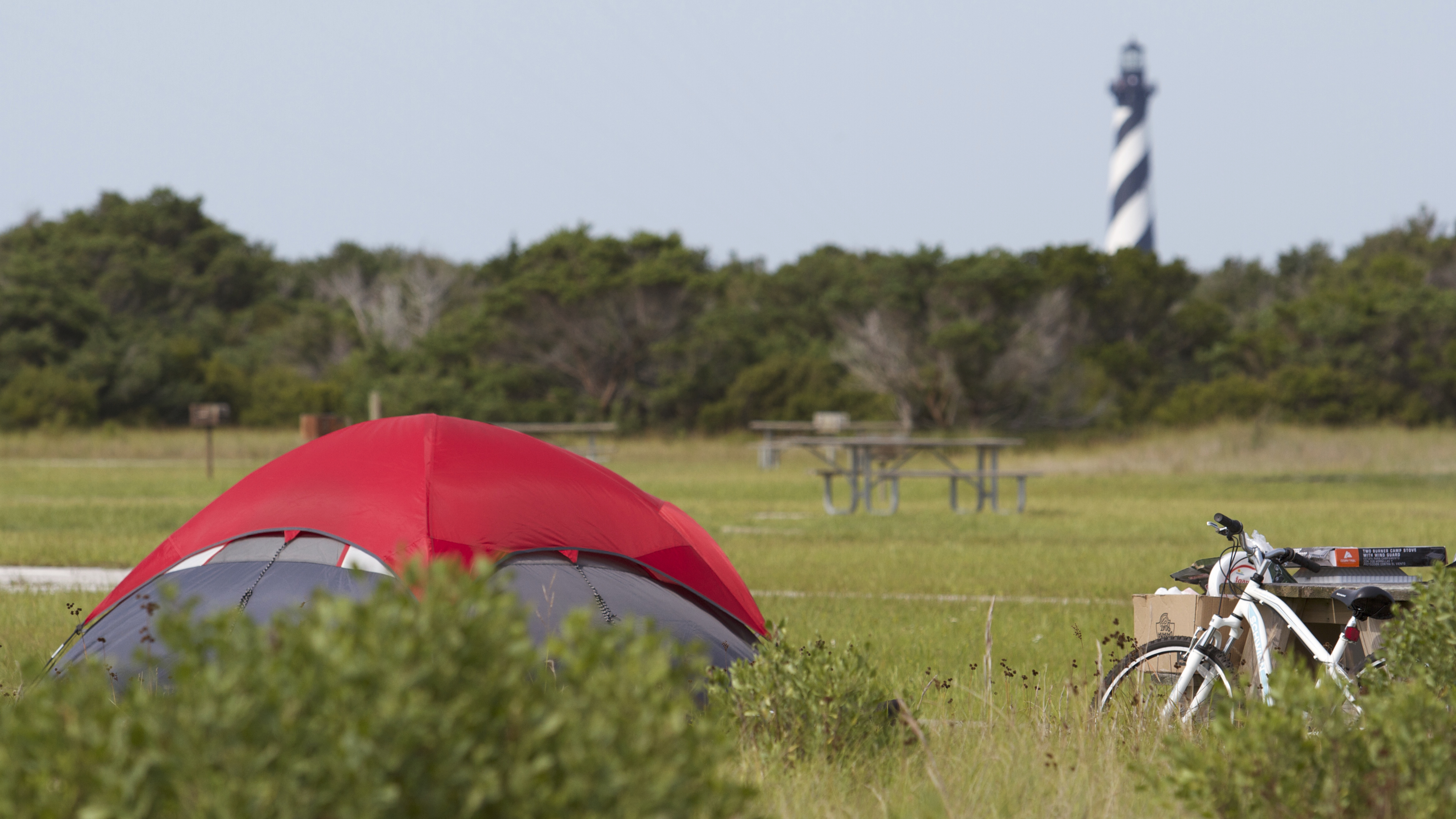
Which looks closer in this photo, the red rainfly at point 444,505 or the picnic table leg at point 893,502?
the red rainfly at point 444,505

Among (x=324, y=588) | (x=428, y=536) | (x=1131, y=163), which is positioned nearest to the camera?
(x=324, y=588)

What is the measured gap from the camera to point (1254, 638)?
15.8 ft

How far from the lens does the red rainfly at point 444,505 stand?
18.1 feet

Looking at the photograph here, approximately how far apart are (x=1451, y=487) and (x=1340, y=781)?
22.5 meters

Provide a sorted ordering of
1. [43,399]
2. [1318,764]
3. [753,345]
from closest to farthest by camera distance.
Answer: [1318,764]
[43,399]
[753,345]

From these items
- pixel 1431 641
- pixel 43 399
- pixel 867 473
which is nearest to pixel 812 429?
pixel 867 473

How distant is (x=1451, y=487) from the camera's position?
74.9 feet

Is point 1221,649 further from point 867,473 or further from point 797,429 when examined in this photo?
point 797,429

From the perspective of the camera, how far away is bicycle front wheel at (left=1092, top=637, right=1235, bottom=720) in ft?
15.4

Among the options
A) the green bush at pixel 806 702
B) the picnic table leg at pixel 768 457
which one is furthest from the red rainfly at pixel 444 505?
the picnic table leg at pixel 768 457

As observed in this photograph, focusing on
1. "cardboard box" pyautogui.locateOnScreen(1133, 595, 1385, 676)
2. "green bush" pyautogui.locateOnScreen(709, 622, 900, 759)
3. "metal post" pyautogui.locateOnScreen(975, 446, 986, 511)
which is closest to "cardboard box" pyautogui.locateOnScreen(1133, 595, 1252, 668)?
"cardboard box" pyautogui.locateOnScreen(1133, 595, 1385, 676)

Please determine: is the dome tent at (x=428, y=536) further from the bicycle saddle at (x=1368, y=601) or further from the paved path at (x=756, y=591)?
the paved path at (x=756, y=591)

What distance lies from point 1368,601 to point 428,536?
3534 mm

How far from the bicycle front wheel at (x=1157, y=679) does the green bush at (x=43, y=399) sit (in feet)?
138
